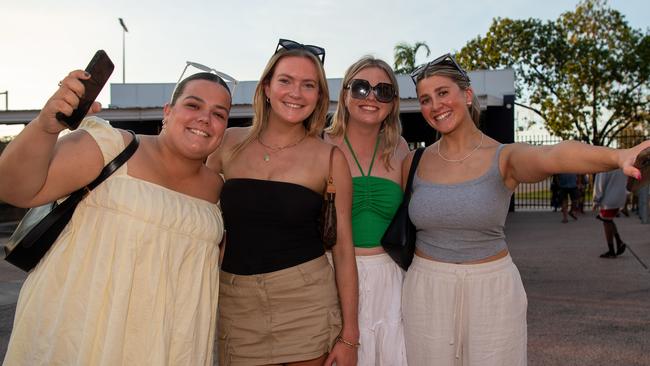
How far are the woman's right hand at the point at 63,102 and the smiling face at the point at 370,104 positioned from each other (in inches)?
69.1

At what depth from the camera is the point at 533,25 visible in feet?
95.6

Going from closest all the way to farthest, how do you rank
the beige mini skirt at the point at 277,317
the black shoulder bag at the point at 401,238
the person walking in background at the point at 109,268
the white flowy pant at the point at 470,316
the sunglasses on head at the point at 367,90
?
1. the person walking in background at the point at 109,268
2. the beige mini skirt at the point at 277,317
3. the white flowy pant at the point at 470,316
4. the black shoulder bag at the point at 401,238
5. the sunglasses on head at the point at 367,90

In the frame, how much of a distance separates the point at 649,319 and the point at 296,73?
508cm

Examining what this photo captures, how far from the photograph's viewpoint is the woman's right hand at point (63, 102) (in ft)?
6.24

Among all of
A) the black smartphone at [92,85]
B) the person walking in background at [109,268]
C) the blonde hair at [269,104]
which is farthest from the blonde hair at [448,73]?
the black smartphone at [92,85]

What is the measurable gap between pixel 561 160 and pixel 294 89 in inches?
52.6

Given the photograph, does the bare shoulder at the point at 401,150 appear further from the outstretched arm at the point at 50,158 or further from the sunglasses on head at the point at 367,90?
the outstretched arm at the point at 50,158

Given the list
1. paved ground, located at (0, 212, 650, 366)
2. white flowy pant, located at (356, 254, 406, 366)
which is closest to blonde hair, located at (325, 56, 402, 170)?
white flowy pant, located at (356, 254, 406, 366)

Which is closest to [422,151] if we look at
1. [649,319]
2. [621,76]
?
[649,319]

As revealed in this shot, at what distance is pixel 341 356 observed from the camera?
268 cm

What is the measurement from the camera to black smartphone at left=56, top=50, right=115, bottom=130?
1928 mm

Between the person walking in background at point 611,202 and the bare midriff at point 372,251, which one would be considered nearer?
the bare midriff at point 372,251

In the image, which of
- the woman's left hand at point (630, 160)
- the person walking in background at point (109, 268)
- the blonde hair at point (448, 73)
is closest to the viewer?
the woman's left hand at point (630, 160)

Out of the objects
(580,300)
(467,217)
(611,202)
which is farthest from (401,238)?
(611,202)
